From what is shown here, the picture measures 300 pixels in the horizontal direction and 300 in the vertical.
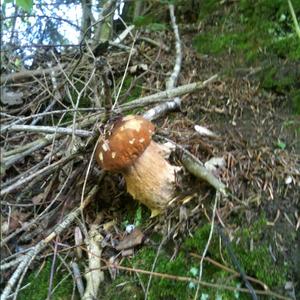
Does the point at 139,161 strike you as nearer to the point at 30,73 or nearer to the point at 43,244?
the point at 43,244

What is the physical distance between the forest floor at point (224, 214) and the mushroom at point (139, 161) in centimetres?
10

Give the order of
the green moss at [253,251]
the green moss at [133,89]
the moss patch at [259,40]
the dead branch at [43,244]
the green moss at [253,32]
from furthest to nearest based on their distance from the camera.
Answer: the green moss at [133,89]
the green moss at [253,32]
the moss patch at [259,40]
the dead branch at [43,244]
the green moss at [253,251]

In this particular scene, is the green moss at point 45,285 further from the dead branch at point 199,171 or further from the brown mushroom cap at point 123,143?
the dead branch at point 199,171

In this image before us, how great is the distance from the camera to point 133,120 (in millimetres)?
2389

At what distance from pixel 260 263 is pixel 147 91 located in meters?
1.90

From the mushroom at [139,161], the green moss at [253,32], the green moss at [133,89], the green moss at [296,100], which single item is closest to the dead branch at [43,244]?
the mushroom at [139,161]

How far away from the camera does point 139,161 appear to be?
97.1 inches

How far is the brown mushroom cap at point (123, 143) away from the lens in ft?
7.60

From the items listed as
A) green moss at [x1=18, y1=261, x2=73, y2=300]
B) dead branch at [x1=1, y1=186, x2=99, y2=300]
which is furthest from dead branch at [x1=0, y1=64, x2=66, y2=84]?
green moss at [x1=18, y1=261, x2=73, y2=300]

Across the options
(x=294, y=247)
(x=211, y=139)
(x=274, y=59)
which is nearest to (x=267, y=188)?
(x=294, y=247)

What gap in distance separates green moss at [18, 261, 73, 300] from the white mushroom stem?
0.60 m

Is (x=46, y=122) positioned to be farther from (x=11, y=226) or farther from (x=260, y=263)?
(x=260, y=263)

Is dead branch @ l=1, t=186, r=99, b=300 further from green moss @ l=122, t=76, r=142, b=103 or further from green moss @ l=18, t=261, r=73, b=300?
green moss @ l=122, t=76, r=142, b=103

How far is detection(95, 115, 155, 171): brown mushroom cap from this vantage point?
2.32m
